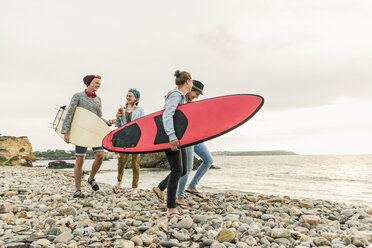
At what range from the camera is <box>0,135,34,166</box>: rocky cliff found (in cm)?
2618

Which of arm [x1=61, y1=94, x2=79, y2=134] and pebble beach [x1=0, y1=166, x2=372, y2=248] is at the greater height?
arm [x1=61, y1=94, x2=79, y2=134]

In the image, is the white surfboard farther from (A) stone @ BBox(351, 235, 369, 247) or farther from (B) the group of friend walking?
(A) stone @ BBox(351, 235, 369, 247)

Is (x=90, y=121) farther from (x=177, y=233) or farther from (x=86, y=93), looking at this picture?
(x=177, y=233)

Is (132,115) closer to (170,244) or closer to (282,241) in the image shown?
(170,244)

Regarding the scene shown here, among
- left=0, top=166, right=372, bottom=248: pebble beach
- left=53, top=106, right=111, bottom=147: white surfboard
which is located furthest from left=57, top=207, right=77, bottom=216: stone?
left=53, top=106, right=111, bottom=147: white surfboard

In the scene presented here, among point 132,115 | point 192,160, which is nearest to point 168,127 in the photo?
point 192,160

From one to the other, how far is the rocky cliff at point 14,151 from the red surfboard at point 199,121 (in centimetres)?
2819

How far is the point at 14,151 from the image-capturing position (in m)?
27.4

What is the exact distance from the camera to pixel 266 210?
4.27 m

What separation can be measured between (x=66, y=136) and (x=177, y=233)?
9.92 feet

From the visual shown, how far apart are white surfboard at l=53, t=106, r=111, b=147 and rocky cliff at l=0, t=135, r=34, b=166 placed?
87.7ft

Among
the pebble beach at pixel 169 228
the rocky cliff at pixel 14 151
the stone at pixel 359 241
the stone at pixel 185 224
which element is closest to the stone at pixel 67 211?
the pebble beach at pixel 169 228

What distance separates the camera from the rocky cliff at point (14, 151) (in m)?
26.2

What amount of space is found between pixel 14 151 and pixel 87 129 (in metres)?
28.5
